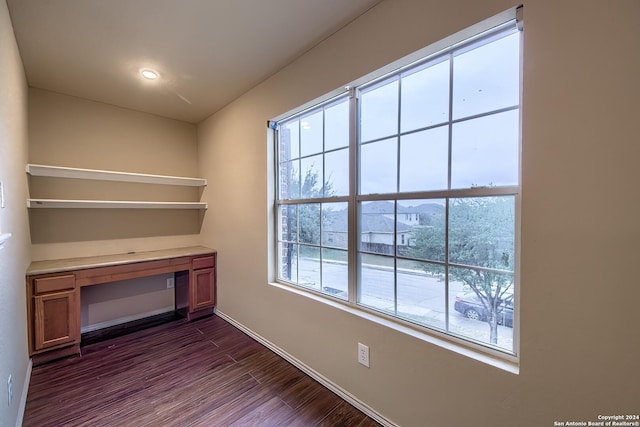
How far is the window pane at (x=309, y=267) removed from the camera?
Result: 226cm

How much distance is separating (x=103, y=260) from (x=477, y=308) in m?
3.40

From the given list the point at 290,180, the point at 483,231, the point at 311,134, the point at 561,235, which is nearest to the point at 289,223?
the point at 290,180

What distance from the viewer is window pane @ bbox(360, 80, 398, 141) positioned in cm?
172

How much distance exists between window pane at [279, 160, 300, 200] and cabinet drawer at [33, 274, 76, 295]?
6.81 ft

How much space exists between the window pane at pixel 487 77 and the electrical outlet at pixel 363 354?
1496 mm

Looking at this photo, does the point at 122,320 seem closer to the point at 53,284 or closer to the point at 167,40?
the point at 53,284

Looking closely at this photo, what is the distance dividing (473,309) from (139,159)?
380cm

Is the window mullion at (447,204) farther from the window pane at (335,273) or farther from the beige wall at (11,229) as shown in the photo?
the beige wall at (11,229)

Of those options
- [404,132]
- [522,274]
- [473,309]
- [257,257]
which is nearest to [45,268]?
[257,257]

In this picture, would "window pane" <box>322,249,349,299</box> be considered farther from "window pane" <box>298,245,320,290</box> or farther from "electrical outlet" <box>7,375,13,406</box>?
"electrical outlet" <box>7,375,13,406</box>

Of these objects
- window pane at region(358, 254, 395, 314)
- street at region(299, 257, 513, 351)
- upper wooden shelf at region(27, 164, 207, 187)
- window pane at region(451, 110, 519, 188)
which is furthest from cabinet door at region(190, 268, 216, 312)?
window pane at region(451, 110, 519, 188)

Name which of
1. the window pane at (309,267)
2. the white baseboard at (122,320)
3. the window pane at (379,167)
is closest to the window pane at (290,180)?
the window pane at (309,267)

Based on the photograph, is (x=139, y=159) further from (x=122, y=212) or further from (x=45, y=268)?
(x=45, y=268)

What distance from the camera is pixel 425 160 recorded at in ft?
5.15
